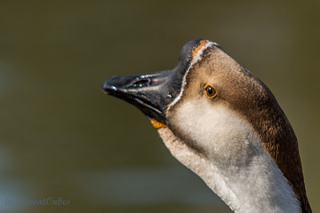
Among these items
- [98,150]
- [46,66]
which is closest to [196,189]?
[98,150]

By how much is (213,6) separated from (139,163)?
473 cm

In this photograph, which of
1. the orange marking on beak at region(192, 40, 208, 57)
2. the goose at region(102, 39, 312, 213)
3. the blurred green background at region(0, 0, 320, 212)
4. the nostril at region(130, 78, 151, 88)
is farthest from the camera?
the blurred green background at region(0, 0, 320, 212)

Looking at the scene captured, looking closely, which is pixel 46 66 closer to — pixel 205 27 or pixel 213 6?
pixel 205 27

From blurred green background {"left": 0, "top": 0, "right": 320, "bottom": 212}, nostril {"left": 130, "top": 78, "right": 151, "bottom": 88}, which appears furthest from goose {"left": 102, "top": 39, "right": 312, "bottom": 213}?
blurred green background {"left": 0, "top": 0, "right": 320, "bottom": 212}

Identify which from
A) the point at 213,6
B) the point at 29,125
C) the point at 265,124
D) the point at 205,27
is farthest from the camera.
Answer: the point at 213,6

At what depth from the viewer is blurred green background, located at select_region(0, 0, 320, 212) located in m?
7.69

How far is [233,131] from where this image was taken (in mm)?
3432

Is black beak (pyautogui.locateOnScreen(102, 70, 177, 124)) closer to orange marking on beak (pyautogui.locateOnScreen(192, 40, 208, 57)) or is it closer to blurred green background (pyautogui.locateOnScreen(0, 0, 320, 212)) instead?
orange marking on beak (pyautogui.locateOnScreen(192, 40, 208, 57))

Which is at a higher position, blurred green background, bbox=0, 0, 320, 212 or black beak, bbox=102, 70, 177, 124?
blurred green background, bbox=0, 0, 320, 212

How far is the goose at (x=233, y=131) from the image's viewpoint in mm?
3391

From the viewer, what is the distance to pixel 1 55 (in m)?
9.74

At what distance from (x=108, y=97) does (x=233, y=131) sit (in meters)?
5.34

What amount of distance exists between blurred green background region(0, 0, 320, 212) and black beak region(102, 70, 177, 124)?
147 inches

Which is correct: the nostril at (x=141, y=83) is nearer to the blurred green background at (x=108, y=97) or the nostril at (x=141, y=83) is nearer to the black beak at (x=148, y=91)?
the black beak at (x=148, y=91)
